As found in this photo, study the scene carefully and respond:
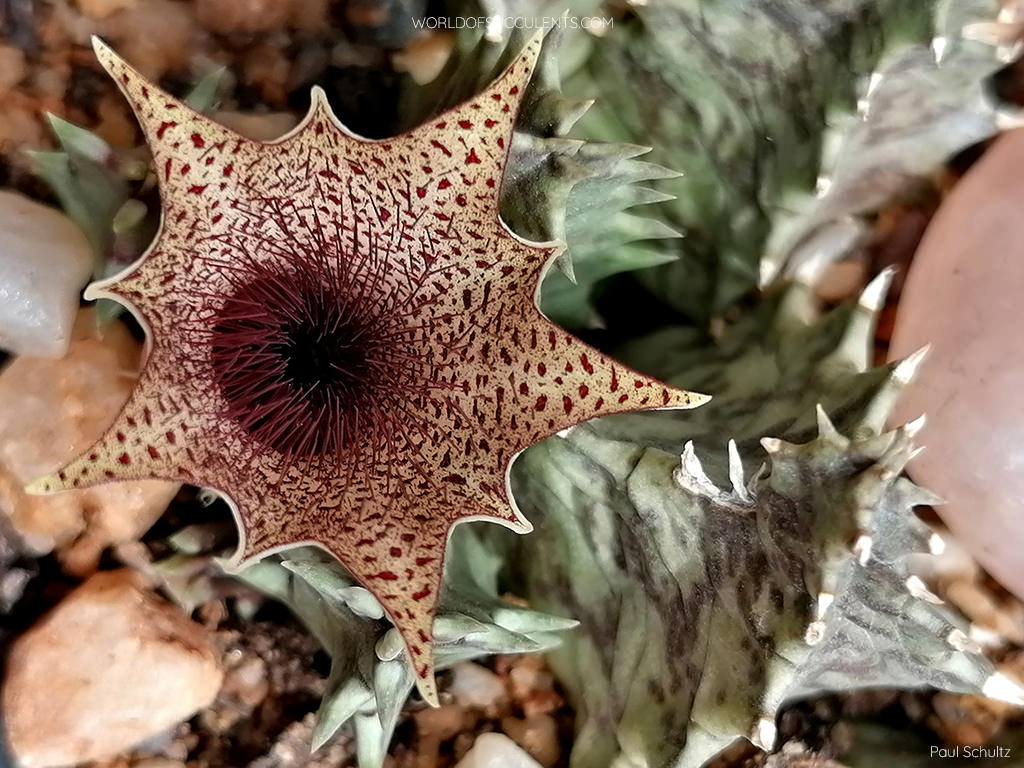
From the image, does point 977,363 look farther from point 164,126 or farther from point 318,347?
point 164,126

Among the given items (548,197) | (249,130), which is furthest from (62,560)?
(548,197)

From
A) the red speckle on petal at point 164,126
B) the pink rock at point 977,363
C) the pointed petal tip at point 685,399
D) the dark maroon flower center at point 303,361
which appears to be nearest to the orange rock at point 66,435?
the dark maroon flower center at point 303,361

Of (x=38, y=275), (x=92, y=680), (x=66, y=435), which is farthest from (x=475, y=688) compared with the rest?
(x=38, y=275)

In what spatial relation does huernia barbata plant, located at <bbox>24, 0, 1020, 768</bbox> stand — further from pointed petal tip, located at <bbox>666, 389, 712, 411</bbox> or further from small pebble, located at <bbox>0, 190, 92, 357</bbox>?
small pebble, located at <bbox>0, 190, 92, 357</bbox>

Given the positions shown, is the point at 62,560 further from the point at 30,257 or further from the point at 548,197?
the point at 548,197

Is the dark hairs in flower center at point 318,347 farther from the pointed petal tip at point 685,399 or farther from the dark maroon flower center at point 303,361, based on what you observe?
the pointed petal tip at point 685,399
